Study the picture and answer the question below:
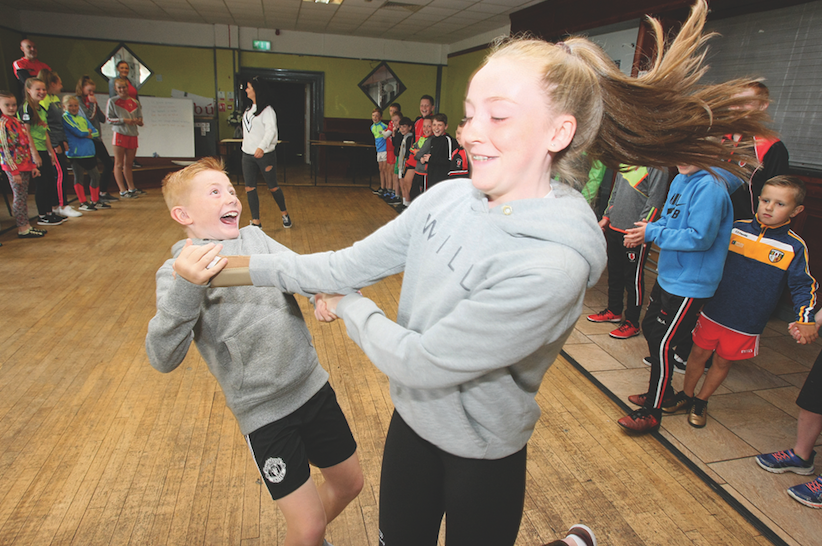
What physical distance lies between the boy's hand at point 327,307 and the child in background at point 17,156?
15.8 ft

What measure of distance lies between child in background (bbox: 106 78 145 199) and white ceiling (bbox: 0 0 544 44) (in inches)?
96.7

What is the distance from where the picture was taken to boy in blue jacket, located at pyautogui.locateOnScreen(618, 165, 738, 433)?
1941mm

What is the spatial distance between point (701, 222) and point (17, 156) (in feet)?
17.7

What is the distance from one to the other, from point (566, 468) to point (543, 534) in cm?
38

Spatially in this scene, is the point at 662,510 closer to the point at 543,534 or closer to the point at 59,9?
the point at 543,534

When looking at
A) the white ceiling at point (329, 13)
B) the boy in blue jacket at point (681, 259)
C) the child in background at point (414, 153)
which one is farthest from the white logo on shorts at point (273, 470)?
the white ceiling at point (329, 13)

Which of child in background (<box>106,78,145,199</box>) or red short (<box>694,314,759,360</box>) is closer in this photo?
red short (<box>694,314,759,360</box>)

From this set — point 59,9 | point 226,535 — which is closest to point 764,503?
point 226,535

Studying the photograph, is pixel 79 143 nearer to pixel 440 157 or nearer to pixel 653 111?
pixel 440 157

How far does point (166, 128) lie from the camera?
883cm

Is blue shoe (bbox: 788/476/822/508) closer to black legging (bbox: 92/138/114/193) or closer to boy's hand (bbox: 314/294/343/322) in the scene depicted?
boy's hand (bbox: 314/294/343/322)

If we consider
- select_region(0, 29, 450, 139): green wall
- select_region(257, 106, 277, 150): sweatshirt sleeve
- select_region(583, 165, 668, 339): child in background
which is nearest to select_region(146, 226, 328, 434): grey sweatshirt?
select_region(583, 165, 668, 339): child in background

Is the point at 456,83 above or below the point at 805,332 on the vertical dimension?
above

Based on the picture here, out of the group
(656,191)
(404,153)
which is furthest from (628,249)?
(404,153)
